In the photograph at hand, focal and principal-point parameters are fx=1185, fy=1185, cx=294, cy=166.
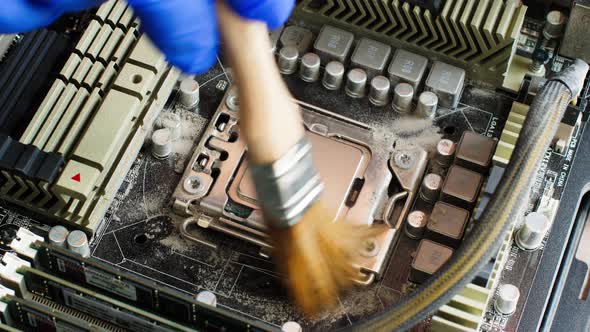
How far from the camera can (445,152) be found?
317 inches

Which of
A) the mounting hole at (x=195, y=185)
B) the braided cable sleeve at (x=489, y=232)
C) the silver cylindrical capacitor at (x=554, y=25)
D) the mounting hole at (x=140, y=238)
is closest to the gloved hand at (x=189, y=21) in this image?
the braided cable sleeve at (x=489, y=232)

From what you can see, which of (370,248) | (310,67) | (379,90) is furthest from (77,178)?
(379,90)

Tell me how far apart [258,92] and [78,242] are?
2.59 m

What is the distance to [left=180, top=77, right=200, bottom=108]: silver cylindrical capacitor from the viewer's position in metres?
8.27

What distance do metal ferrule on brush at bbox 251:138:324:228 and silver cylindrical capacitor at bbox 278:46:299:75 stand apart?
2.19 m

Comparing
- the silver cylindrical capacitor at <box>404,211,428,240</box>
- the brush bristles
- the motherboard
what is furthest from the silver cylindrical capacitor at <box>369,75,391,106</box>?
the brush bristles

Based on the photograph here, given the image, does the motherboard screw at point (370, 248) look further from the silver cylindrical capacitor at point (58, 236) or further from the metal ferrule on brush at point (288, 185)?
the silver cylindrical capacitor at point (58, 236)

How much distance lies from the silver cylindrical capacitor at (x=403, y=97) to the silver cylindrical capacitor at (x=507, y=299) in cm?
148

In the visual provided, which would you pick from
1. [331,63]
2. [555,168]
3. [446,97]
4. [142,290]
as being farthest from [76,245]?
[555,168]

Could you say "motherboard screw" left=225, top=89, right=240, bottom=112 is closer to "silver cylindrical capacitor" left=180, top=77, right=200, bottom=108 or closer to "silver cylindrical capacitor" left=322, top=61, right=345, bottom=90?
"silver cylindrical capacitor" left=180, top=77, right=200, bottom=108

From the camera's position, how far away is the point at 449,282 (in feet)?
22.8

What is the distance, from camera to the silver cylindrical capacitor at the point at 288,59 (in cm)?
843

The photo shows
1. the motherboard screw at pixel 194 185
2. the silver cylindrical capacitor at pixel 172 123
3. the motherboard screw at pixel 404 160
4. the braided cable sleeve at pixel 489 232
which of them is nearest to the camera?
the braided cable sleeve at pixel 489 232

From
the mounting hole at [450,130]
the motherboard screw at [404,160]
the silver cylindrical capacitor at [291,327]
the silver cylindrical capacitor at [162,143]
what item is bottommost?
the silver cylindrical capacitor at [291,327]
